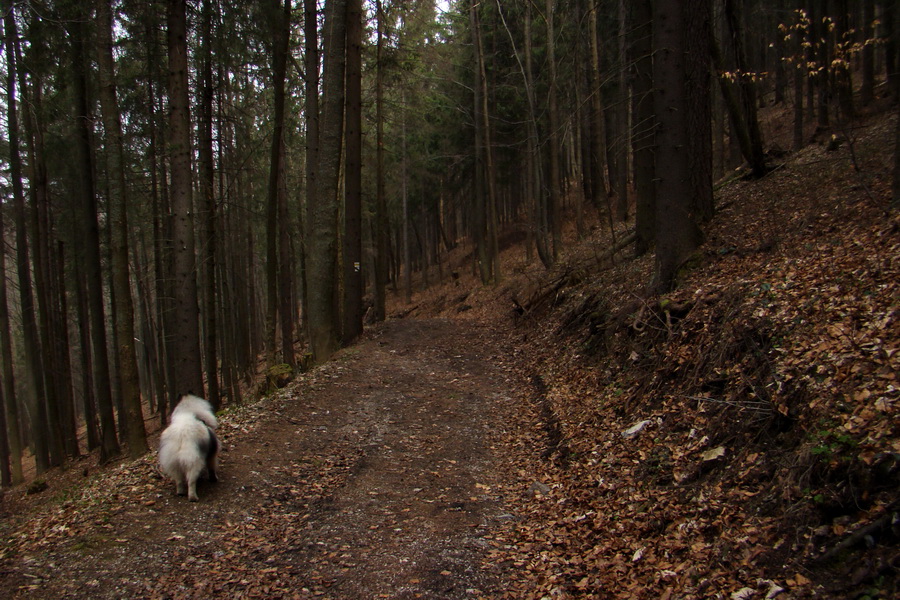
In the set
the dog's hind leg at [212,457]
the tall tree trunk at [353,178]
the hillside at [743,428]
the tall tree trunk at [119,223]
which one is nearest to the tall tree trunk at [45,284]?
the tall tree trunk at [119,223]

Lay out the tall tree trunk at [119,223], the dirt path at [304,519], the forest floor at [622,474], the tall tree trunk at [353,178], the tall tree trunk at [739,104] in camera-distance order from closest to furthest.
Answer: the forest floor at [622,474]
the dirt path at [304,519]
the tall tree trunk at [119,223]
the tall tree trunk at [739,104]
the tall tree trunk at [353,178]

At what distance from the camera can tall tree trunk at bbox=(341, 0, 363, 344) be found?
45.3 feet

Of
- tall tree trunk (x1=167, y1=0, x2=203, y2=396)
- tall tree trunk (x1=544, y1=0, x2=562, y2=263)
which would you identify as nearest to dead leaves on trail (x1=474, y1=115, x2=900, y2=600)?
tall tree trunk (x1=167, y1=0, x2=203, y2=396)

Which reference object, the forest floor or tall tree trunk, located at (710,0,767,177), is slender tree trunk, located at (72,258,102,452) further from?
tall tree trunk, located at (710,0,767,177)

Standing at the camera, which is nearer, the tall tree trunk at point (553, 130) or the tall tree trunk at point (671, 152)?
the tall tree trunk at point (671, 152)

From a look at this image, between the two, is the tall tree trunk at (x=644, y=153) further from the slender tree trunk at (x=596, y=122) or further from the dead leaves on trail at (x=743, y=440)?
the slender tree trunk at (x=596, y=122)

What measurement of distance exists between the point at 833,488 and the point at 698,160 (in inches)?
296

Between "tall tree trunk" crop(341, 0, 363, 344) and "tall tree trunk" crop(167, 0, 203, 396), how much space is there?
186 inches

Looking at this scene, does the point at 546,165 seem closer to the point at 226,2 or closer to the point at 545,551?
the point at 226,2

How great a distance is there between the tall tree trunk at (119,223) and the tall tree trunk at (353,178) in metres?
5.44

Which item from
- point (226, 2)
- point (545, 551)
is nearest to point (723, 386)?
point (545, 551)

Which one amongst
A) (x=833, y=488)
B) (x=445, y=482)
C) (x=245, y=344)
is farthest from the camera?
(x=245, y=344)

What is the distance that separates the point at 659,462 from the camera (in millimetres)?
5230

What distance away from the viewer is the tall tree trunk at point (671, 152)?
318 inches
